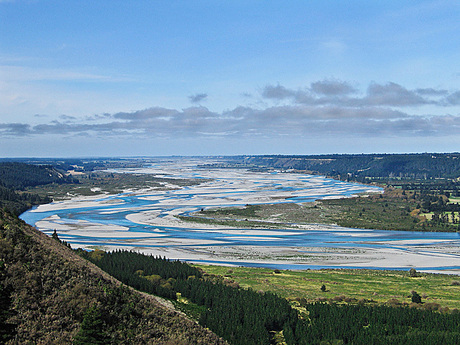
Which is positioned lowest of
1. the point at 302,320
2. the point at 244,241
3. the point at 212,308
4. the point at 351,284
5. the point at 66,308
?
the point at 244,241

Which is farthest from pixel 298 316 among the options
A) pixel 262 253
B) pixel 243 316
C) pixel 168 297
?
pixel 262 253

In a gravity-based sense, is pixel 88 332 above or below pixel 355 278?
above

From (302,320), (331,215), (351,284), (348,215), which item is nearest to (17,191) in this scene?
(331,215)

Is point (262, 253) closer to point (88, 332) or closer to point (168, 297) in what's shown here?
point (168, 297)

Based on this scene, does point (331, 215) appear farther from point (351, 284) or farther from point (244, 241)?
point (351, 284)

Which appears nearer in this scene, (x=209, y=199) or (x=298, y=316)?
(x=298, y=316)

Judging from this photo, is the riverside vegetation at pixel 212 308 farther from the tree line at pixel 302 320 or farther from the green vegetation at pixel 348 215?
the green vegetation at pixel 348 215

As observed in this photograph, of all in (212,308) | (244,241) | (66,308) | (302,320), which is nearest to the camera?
(66,308)
